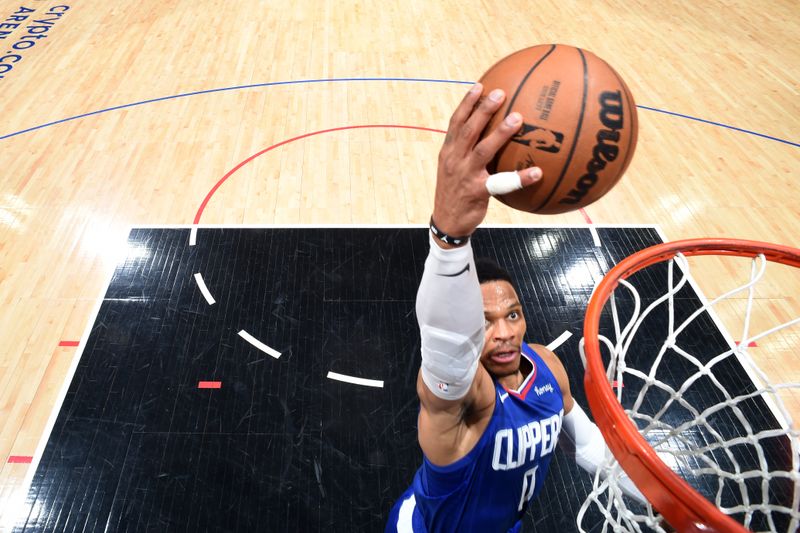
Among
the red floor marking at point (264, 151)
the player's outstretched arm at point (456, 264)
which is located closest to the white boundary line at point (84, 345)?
the red floor marking at point (264, 151)

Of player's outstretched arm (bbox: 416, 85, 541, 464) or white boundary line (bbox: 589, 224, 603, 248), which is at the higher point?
player's outstretched arm (bbox: 416, 85, 541, 464)

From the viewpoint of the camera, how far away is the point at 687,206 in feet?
20.8

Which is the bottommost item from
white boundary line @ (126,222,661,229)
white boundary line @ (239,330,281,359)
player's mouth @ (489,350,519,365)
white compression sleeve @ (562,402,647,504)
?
white boundary line @ (126,222,661,229)

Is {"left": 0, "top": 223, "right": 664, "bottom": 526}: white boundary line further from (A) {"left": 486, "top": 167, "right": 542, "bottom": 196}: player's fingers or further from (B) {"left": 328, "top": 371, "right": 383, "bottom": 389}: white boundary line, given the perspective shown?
(A) {"left": 486, "top": 167, "right": 542, "bottom": 196}: player's fingers

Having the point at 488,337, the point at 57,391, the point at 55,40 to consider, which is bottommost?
the point at 55,40

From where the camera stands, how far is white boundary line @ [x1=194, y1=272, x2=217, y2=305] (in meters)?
5.08

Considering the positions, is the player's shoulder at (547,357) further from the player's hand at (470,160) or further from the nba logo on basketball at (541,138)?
the player's hand at (470,160)

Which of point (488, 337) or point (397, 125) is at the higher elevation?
point (488, 337)

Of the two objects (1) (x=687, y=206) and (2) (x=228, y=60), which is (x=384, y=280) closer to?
(1) (x=687, y=206)

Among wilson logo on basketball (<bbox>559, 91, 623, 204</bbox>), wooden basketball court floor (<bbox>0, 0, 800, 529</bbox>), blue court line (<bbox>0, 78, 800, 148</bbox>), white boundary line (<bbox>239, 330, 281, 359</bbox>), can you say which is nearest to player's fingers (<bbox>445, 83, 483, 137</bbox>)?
wilson logo on basketball (<bbox>559, 91, 623, 204</bbox>)

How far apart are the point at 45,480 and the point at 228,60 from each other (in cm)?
628

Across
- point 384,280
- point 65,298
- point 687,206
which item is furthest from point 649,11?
point 65,298

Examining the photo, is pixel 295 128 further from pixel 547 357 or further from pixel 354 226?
pixel 547 357

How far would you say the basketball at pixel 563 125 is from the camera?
1.68 meters
